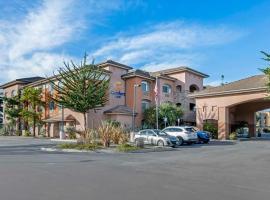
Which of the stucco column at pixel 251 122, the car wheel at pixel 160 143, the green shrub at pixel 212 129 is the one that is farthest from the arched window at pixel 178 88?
the car wheel at pixel 160 143

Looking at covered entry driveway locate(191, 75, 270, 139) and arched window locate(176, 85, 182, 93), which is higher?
arched window locate(176, 85, 182, 93)

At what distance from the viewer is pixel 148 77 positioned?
48.8m

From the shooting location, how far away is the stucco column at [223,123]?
4128 cm

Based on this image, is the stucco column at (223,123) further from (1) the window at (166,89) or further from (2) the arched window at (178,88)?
(2) the arched window at (178,88)

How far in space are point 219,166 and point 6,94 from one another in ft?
182

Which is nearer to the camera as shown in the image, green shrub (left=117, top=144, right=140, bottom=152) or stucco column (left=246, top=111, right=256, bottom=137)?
green shrub (left=117, top=144, right=140, bottom=152)

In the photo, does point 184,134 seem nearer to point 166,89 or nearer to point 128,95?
point 128,95

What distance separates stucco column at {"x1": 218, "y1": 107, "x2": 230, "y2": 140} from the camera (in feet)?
135

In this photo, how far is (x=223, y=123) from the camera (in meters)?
41.4

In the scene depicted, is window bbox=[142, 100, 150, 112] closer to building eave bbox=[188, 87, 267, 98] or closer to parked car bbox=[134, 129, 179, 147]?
building eave bbox=[188, 87, 267, 98]

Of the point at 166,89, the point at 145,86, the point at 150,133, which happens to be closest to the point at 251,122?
the point at 166,89

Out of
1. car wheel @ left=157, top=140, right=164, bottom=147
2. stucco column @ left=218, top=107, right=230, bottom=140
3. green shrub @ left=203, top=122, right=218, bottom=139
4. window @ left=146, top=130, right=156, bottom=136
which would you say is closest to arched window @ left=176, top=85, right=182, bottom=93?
green shrub @ left=203, top=122, right=218, bottom=139

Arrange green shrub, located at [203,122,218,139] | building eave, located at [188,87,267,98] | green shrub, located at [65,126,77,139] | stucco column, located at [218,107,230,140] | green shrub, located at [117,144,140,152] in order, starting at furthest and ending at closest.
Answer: green shrub, located at [203,122,218,139], green shrub, located at [65,126,77,139], stucco column, located at [218,107,230,140], building eave, located at [188,87,267,98], green shrub, located at [117,144,140,152]

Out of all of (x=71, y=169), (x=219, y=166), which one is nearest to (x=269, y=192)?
(x=219, y=166)
